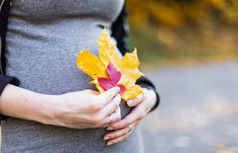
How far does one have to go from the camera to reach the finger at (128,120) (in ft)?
3.18

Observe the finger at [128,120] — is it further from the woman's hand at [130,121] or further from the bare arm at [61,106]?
the bare arm at [61,106]

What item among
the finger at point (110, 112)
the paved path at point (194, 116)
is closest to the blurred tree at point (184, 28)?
the paved path at point (194, 116)

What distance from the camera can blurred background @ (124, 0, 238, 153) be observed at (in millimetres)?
4277

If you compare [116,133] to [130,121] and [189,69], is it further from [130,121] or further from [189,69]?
[189,69]

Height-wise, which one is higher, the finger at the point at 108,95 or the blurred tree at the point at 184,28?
the finger at the point at 108,95

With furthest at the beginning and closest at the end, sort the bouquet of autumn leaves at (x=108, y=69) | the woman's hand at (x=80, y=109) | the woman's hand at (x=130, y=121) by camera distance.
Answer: the woman's hand at (x=130, y=121) < the bouquet of autumn leaves at (x=108, y=69) < the woman's hand at (x=80, y=109)

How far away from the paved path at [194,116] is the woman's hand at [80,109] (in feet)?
10.9

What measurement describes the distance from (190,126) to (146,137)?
89 cm

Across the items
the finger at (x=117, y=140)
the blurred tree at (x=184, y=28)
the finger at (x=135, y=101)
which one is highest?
the finger at (x=135, y=101)

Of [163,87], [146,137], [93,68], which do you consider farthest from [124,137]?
[163,87]

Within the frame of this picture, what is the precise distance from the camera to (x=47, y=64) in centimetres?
94

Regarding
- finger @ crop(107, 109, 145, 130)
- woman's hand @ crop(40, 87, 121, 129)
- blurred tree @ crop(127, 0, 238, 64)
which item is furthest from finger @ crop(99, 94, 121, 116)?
blurred tree @ crop(127, 0, 238, 64)

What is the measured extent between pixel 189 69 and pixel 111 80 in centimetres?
843

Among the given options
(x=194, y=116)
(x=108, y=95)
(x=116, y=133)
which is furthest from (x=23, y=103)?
(x=194, y=116)
